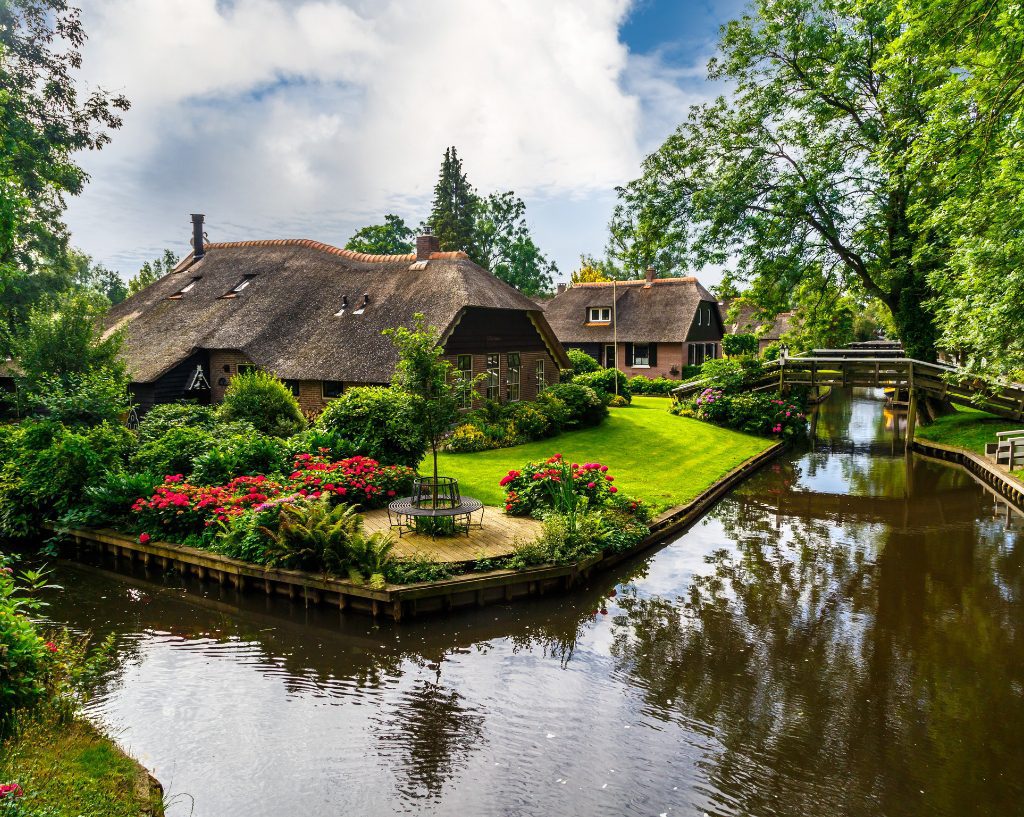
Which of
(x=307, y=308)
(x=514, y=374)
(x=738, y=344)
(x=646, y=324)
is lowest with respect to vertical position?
(x=514, y=374)

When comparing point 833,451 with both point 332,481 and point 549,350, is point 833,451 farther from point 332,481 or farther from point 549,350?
point 332,481

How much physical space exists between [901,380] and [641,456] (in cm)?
1247

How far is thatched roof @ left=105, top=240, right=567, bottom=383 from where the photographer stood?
2333 centimetres

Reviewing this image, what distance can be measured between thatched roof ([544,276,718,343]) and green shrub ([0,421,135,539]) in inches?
1221

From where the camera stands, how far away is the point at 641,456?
71.0 feet

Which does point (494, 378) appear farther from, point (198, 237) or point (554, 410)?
point (198, 237)

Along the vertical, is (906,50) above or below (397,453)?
above

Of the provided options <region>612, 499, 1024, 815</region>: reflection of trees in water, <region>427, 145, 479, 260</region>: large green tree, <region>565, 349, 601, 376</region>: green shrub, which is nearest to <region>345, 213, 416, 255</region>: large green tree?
<region>427, 145, 479, 260</region>: large green tree

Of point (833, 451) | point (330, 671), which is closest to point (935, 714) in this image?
point (330, 671)

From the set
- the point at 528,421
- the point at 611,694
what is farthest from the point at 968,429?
the point at 611,694

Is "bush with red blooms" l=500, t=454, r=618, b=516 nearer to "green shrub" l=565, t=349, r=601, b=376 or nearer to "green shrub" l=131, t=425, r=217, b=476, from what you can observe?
"green shrub" l=131, t=425, r=217, b=476

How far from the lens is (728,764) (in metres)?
7.36

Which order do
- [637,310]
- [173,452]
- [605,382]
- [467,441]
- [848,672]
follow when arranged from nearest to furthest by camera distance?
[848,672]
[173,452]
[467,441]
[605,382]
[637,310]

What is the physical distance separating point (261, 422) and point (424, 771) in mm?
13950
